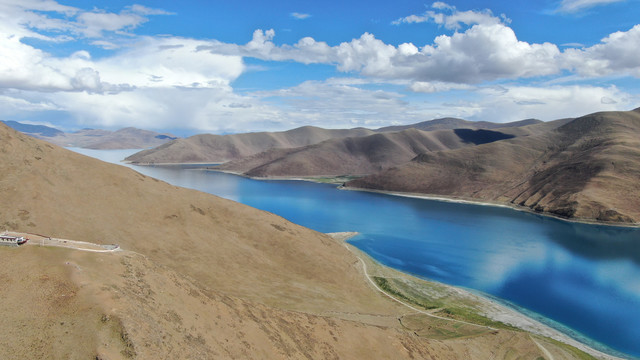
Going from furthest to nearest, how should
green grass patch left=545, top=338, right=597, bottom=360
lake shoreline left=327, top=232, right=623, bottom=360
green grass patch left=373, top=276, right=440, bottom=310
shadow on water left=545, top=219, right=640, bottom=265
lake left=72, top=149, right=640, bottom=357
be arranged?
shadow on water left=545, top=219, right=640, bottom=265 < lake left=72, top=149, right=640, bottom=357 < green grass patch left=373, top=276, right=440, bottom=310 < lake shoreline left=327, top=232, right=623, bottom=360 < green grass patch left=545, top=338, right=597, bottom=360

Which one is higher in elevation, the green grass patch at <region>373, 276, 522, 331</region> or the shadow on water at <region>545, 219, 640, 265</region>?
the shadow on water at <region>545, 219, 640, 265</region>

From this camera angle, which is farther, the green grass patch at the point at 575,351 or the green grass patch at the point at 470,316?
the green grass patch at the point at 470,316

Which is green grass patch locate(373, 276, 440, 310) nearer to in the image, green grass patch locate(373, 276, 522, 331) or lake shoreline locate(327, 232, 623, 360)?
green grass patch locate(373, 276, 522, 331)

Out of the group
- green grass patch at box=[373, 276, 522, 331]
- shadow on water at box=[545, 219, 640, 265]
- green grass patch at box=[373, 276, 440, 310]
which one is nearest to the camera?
green grass patch at box=[373, 276, 522, 331]

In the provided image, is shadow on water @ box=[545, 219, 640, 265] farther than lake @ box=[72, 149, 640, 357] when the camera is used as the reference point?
Yes

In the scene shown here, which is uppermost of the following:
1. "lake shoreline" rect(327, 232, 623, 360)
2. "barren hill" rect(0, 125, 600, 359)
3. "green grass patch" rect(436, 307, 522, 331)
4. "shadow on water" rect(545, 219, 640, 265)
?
"barren hill" rect(0, 125, 600, 359)

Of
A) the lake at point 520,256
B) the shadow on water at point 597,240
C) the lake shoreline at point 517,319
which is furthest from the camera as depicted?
the shadow on water at point 597,240

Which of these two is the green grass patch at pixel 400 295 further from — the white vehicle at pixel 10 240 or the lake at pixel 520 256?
the white vehicle at pixel 10 240

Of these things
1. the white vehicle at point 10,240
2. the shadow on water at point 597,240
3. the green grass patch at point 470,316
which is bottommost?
the green grass patch at point 470,316

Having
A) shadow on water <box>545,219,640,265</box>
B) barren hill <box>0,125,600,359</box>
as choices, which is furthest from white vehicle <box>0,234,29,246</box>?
shadow on water <box>545,219,640,265</box>

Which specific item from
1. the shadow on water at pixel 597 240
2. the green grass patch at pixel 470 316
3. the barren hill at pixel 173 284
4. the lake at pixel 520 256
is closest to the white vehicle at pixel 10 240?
the barren hill at pixel 173 284
